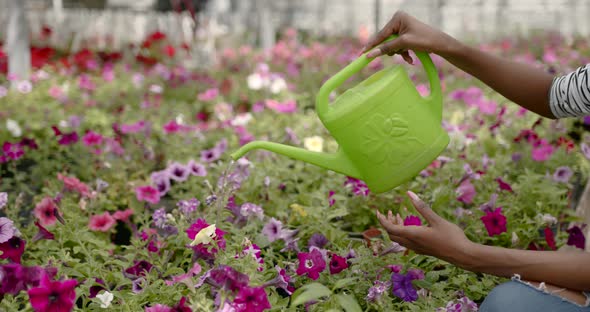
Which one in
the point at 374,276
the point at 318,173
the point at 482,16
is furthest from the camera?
the point at 482,16

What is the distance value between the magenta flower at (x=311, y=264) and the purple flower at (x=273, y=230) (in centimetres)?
30

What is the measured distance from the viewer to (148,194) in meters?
2.27

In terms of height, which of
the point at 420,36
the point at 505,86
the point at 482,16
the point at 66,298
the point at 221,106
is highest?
the point at 420,36

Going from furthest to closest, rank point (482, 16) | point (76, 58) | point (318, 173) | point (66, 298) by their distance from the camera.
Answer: point (482, 16)
point (76, 58)
point (318, 173)
point (66, 298)

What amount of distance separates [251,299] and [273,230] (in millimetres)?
656

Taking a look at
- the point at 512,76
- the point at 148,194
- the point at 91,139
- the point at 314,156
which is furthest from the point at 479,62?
the point at 91,139

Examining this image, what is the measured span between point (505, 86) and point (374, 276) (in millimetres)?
628

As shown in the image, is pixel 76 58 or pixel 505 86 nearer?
pixel 505 86

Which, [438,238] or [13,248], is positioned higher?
[438,238]

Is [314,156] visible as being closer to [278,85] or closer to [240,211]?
[240,211]

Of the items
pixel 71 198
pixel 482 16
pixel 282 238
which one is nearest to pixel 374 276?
pixel 282 238

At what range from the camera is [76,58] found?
5875 mm

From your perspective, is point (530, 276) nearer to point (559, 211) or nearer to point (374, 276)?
point (374, 276)

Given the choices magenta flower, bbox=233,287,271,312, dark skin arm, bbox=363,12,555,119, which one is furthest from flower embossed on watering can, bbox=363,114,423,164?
magenta flower, bbox=233,287,271,312
